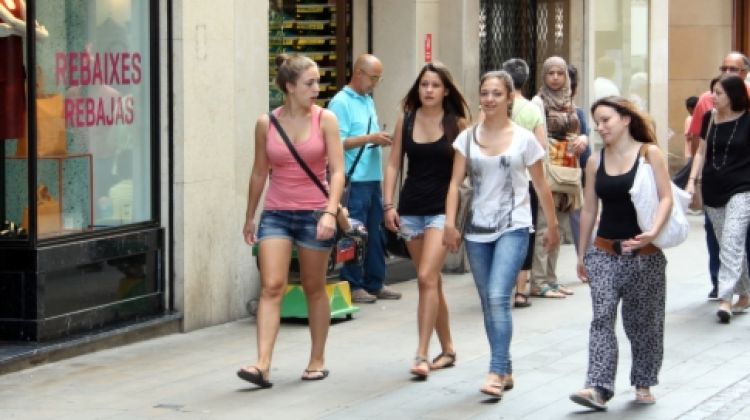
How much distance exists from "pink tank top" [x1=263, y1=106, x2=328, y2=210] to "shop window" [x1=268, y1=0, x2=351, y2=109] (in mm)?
4243

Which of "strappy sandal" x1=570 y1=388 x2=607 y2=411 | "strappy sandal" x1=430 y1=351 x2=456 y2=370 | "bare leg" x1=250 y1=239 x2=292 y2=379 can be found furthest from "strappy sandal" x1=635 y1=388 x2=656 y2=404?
"bare leg" x1=250 y1=239 x2=292 y2=379

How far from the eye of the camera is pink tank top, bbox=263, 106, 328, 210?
9648 mm

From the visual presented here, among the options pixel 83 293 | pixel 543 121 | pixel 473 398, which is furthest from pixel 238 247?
pixel 473 398

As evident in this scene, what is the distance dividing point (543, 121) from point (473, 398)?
3926 millimetres

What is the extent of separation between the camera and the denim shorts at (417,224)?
9970mm

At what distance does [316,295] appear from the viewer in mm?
9859

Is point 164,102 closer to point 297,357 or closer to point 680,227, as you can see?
point 297,357

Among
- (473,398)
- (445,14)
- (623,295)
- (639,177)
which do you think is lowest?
(473,398)

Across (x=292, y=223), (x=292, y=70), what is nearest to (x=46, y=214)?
(x=292, y=223)

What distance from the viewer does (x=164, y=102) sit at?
1160 centimetres

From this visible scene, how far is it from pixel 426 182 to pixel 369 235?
314 cm

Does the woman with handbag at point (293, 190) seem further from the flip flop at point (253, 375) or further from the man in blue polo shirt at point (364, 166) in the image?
the man in blue polo shirt at point (364, 166)

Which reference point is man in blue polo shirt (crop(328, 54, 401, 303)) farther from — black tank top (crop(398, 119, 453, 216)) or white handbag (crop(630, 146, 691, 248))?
white handbag (crop(630, 146, 691, 248))

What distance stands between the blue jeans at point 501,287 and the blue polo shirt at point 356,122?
3.31 metres
